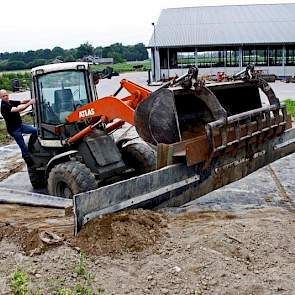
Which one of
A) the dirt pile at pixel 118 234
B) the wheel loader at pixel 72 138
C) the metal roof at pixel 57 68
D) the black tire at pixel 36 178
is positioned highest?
the metal roof at pixel 57 68

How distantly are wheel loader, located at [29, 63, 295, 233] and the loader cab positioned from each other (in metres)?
0.02

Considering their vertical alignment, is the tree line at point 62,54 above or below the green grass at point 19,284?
above

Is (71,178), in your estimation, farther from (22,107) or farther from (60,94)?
(22,107)

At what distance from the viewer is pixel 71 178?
6.99 metres

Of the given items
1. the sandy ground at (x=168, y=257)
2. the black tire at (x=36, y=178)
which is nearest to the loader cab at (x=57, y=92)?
the black tire at (x=36, y=178)

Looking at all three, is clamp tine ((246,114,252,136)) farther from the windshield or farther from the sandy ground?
the windshield

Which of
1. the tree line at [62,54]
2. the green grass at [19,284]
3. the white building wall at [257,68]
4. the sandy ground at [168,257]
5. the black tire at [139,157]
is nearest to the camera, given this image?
the green grass at [19,284]

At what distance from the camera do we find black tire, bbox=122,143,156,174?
26.3 ft

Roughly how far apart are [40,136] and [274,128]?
12.1 ft

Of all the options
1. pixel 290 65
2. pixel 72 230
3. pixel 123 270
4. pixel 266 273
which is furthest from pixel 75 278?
pixel 290 65

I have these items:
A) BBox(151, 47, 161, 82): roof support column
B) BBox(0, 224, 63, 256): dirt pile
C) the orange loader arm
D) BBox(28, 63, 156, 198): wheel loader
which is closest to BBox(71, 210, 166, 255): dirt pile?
BBox(0, 224, 63, 256): dirt pile

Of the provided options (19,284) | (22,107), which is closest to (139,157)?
(22,107)

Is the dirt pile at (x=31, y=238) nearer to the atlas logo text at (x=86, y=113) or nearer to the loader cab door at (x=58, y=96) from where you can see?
the atlas logo text at (x=86, y=113)

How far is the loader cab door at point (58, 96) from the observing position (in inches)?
308
